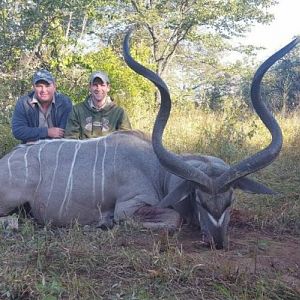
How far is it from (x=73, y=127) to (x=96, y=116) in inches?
7.6

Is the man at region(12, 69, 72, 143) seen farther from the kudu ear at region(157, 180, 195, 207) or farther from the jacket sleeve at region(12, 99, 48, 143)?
the kudu ear at region(157, 180, 195, 207)

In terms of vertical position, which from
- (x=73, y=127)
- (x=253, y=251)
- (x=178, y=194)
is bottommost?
(x=253, y=251)

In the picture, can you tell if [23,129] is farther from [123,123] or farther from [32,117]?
[123,123]

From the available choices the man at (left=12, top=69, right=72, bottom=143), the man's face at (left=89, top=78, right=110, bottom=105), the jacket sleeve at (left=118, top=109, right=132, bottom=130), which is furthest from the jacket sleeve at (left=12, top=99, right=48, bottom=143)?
the jacket sleeve at (left=118, top=109, right=132, bottom=130)

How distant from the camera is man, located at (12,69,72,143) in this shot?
13.3 feet

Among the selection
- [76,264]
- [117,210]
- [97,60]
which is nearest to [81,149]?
[117,210]

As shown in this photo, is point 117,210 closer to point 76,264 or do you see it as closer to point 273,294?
point 76,264

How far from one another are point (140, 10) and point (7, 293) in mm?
10010

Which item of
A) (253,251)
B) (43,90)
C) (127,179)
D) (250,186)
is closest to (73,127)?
(43,90)

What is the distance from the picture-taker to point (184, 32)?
12516mm

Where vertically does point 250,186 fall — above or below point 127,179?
above

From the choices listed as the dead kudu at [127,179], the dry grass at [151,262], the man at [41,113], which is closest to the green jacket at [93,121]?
the man at [41,113]

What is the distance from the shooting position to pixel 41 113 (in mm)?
4281

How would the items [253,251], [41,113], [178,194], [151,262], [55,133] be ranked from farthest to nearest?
1. [41,113]
2. [55,133]
3. [178,194]
4. [253,251]
5. [151,262]
